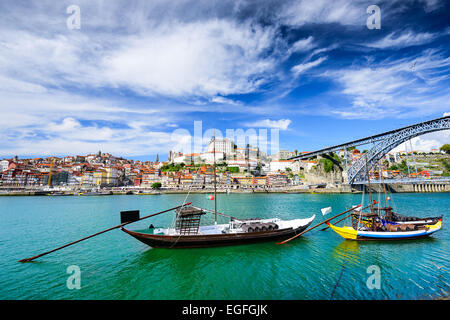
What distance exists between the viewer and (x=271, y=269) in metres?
7.67

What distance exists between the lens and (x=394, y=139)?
45.1 m

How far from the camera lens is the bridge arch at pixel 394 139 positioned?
3847 centimetres

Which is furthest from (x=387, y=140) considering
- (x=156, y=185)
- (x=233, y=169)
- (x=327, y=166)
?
(x=156, y=185)

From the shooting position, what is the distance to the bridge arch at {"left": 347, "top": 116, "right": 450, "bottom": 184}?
3847 centimetres

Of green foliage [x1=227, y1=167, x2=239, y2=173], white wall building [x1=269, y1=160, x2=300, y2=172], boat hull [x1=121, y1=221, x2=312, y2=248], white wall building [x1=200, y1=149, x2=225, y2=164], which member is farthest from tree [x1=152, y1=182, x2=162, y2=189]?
boat hull [x1=121, y1=221, x2=312, y2=248]

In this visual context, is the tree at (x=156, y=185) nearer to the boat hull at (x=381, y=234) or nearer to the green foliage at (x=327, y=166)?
the green foliage at (x=327, y=166)

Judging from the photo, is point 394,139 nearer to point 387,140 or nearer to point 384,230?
point 387,140

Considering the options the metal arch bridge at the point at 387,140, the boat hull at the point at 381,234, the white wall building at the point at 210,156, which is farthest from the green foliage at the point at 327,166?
the boat hull at the point at 381,234

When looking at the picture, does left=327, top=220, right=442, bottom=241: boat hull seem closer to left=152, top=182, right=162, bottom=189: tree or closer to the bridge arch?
the bridge arch

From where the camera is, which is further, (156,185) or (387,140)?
(156,185)

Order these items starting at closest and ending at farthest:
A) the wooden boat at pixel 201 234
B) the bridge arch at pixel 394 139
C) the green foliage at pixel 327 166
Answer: the wooden boat at pixel 201 234
the bridge arch at pixel 394 139
the green foliage at pixel 327 166
